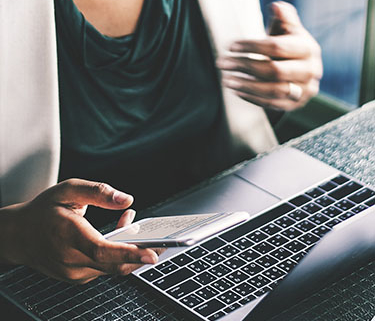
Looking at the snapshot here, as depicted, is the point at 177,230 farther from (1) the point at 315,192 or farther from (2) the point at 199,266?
(1) the point at 315,192

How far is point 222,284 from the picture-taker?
817mm

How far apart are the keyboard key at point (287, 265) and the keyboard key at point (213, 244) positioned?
0.29 ft

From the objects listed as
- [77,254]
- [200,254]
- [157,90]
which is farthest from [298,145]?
[77,254]

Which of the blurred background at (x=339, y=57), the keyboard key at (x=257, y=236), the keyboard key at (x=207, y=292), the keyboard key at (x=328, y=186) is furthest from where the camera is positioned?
the blurred background at (x=339, y=57)

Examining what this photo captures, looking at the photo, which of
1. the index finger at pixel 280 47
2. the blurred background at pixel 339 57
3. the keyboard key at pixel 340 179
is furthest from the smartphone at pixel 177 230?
the blurred background at pixel 339 57

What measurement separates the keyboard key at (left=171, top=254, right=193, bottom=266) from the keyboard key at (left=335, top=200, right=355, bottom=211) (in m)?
0.24

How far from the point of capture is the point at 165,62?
3.86 feet

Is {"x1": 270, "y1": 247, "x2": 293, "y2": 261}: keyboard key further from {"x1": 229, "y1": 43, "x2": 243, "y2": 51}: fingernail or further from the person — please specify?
{"x1": 229, "y1": 43, "x2": 243, "y2": 51}: fingernail

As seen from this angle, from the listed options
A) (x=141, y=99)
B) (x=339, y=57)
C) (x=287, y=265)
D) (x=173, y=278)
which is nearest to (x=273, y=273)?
(x=287, y=265)

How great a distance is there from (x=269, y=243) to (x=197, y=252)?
0.32 feet

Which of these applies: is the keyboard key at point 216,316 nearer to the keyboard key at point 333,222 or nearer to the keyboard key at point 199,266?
the keyboard key at point 199,266

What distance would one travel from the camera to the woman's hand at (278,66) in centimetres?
112

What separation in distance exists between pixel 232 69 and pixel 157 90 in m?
0.14

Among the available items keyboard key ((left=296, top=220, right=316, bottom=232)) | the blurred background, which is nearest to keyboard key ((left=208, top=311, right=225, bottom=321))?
keyboard key ((left=296, top=220, right=316, bottom=232))
